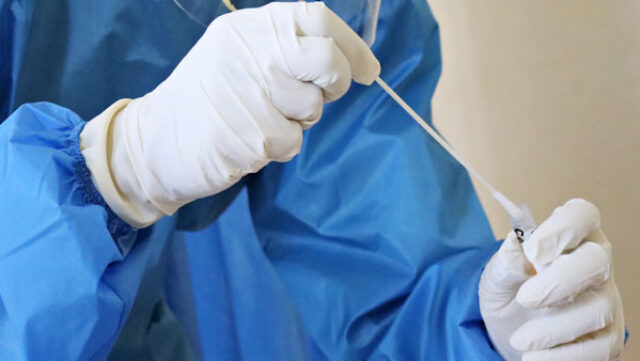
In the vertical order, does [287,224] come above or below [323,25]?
below

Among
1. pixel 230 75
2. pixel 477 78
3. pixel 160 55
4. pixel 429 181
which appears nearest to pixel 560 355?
pixel 429 181

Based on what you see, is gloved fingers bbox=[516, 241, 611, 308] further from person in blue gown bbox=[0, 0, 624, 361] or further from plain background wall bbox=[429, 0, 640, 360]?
plain background wall bbox=[429, 0, 640, 360]

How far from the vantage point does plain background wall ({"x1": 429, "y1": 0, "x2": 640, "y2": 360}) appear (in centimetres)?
113

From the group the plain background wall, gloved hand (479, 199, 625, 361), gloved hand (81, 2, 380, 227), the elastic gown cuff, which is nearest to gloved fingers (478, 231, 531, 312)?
gloved hand (479, 199, 625, 361)

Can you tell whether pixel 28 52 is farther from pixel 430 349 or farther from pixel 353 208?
pixel 430 349

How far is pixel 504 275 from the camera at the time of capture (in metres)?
0.70

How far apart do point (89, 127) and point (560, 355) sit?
0.48 m

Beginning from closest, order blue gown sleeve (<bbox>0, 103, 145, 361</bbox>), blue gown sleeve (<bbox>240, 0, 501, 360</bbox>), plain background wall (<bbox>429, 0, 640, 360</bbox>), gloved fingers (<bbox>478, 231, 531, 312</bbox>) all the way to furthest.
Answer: blue gown sleeve (<bbox>0, 103, 145, 361</bbox>), gloved fingers (<bbox>478, 231, 531, 312</bbox>), blue gown sleeve (<bbox>240, 0, 501, 360</bbox>), plain background wall (<bbox>429, 0, 640, 360</bbox>)

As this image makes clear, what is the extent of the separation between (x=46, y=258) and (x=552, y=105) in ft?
2.78

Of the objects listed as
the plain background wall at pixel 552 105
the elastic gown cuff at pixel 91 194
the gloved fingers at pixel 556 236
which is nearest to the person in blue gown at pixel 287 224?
the elastic gown cuff at pixel 91 194

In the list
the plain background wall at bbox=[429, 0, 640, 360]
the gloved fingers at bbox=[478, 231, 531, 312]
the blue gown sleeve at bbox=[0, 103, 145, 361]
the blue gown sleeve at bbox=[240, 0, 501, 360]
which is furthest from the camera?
the plain background wall at bbox=[429, 0, 640, 360]

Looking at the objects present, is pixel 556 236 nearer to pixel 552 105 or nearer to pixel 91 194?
pixel 91 194

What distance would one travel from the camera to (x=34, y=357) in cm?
58

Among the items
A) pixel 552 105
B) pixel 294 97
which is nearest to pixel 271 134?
pixel 294 97
